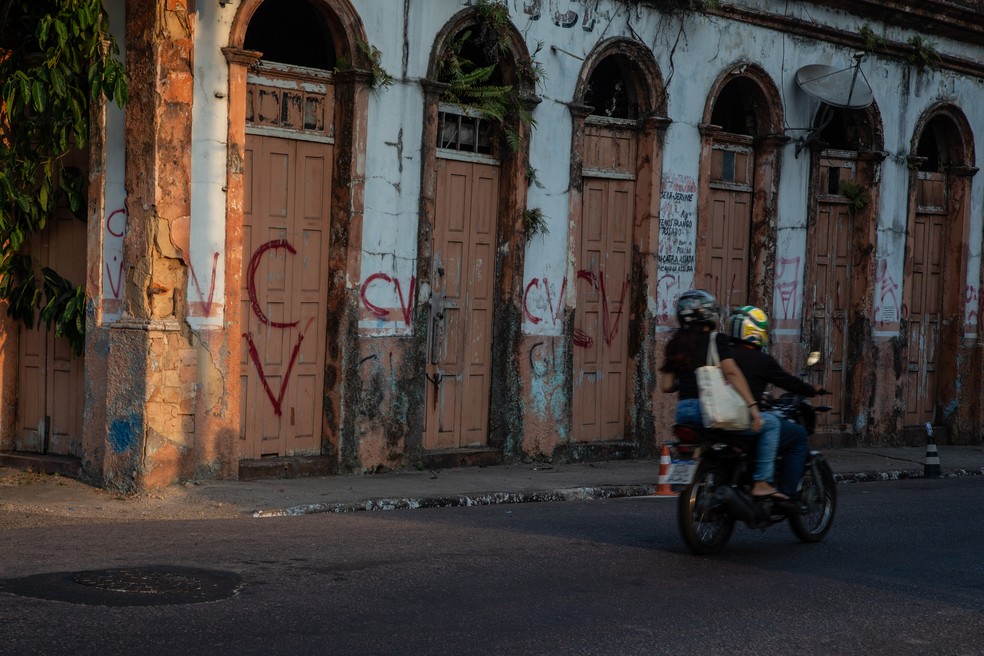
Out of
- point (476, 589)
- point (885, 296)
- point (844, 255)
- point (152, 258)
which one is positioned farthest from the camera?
point (885, 296)

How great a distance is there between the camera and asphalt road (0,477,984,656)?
6430 millimetres

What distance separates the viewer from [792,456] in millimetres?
9570

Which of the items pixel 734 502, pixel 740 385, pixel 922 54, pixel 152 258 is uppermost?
pixel 922 54

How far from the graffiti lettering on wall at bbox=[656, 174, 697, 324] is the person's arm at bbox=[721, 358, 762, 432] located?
693 centimetres

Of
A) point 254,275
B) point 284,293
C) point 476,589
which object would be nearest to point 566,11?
point 284,293

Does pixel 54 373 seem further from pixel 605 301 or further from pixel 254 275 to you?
pixel 605 301

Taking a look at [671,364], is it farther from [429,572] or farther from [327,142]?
[327,142]

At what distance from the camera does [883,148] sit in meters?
18.9

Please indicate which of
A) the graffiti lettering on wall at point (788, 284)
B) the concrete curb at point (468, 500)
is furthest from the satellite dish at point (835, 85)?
the concrete curb at point (468, 500)

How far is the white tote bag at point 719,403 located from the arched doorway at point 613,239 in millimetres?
6249

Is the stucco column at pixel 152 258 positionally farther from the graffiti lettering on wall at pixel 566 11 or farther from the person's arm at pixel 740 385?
the person's arm at pixel 740 385

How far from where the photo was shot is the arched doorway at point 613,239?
50.7ft

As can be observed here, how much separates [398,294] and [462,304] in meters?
1.01

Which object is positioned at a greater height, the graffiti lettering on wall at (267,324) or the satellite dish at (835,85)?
the satellite dish at (835,85)
